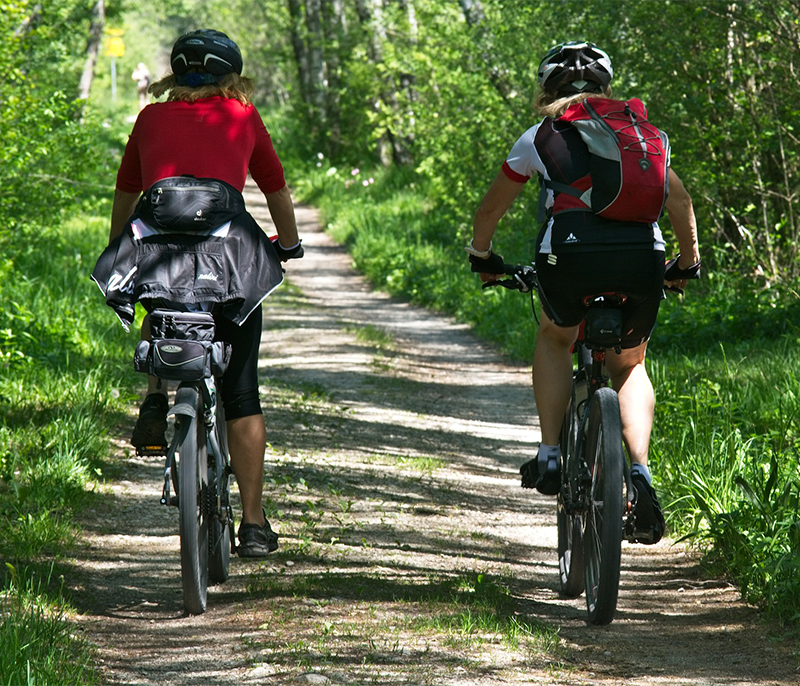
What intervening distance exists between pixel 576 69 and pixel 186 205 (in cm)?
Result: 149

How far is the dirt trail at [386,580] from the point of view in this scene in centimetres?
334

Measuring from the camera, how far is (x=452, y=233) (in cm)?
1641

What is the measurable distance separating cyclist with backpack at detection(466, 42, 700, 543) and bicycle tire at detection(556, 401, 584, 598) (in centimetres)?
22

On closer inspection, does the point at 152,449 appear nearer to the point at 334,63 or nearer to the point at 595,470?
the point at 595,470

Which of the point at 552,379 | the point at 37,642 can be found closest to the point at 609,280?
the point at 552,379

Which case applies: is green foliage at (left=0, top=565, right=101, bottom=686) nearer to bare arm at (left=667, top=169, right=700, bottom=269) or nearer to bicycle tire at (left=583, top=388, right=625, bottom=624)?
bicycle tire at (left=583, top=388, right=625, bottom=624)

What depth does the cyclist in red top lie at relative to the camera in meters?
3.69

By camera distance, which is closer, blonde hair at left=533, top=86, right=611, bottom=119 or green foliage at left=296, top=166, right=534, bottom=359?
blonde hair at left=533, top=86, right=611, bottom=119

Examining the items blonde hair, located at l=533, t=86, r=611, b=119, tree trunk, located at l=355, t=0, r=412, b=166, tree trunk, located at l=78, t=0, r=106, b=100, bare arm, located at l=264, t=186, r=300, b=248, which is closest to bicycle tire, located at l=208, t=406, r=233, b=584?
bare arm, located at l=264, t=186, r=300, b=248

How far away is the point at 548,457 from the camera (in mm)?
4137

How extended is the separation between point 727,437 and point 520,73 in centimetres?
872

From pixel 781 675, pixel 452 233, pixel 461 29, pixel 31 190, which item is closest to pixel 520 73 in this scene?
pixel 461 29

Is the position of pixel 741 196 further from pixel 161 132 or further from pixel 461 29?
pixel 161 132

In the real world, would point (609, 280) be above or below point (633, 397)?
above
